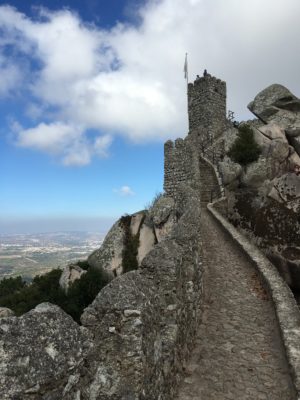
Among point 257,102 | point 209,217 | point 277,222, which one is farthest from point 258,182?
point 257,102

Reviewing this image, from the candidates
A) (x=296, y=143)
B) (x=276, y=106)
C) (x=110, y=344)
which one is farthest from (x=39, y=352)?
(x=276, y=106)

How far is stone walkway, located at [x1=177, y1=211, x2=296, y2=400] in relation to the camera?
612cm

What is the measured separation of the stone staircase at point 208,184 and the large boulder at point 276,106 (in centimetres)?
640

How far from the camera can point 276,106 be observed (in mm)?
30453

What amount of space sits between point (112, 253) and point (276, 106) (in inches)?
750

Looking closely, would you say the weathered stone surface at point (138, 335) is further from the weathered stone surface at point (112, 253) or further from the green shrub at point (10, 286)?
the green shrub at point (10, 286)

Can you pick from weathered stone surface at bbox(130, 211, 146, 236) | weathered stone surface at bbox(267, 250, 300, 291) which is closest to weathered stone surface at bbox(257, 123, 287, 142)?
weathered stone surface at bbox(130, 211, 146, 236)

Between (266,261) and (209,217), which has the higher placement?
(209,217)

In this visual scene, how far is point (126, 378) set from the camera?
4.00 metres

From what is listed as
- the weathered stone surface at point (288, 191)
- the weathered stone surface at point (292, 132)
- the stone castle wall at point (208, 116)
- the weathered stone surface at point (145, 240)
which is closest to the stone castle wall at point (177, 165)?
the stone castle wall at point (208, 116)

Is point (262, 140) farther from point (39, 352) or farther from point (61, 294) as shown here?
point (39, 352)

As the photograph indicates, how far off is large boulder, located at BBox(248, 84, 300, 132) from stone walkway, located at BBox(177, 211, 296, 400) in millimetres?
20530

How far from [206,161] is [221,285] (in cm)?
1954

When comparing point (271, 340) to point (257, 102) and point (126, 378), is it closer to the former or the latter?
point (126, 378)
